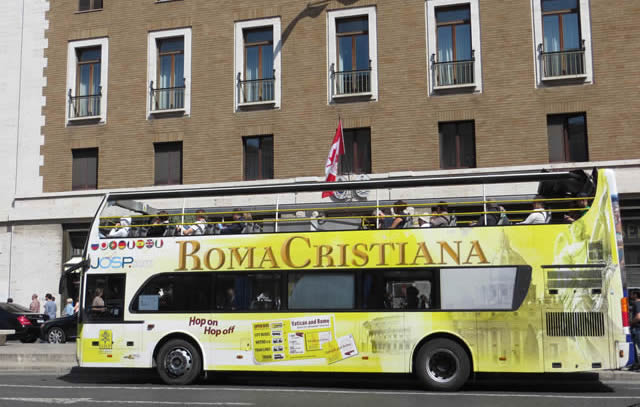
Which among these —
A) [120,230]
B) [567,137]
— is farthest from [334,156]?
[120,230]

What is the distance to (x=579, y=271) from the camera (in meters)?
12.1

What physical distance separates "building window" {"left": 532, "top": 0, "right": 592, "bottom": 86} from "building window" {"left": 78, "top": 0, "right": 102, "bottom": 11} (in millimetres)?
15814

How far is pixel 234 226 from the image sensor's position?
13844 mm

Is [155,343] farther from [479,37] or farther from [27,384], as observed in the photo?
[479,37]

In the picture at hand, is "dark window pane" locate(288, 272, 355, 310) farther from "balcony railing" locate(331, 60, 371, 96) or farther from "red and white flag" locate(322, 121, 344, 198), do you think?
"balcony railing" locate(331, 60, 371, 96)

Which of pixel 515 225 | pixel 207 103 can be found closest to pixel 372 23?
pixel 207 103

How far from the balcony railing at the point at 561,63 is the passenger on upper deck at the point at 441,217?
35.9ft

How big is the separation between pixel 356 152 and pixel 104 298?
1157cm

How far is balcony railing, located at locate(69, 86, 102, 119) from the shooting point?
26609 mm

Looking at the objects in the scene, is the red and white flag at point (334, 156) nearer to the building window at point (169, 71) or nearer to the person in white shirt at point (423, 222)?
the building window at point (169, 71)

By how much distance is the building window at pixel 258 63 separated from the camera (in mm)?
24734

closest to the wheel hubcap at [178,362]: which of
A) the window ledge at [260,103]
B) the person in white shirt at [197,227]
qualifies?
the person in white shirt at [197,227]

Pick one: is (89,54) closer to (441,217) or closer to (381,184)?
(381,184)

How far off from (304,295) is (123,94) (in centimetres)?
1569
